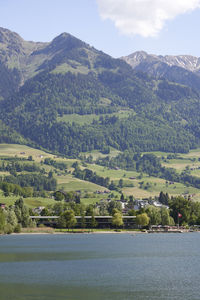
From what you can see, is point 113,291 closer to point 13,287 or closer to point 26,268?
point 13,287

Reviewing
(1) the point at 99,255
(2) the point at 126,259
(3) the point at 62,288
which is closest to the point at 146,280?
(3) the point at 62,288

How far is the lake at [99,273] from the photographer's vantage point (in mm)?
88125

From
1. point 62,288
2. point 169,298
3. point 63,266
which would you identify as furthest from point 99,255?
point 169,298

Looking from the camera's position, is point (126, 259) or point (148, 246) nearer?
point (126, 259)

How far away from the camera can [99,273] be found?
111 m

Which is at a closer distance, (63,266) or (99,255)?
(63,266)

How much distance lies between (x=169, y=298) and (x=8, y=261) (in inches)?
2311

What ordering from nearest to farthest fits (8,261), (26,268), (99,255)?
(26,268) → (8,261) → (99,255)

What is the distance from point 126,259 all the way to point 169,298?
175 feet

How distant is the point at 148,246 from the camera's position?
17788 cm

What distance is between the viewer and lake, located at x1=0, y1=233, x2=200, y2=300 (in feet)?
289

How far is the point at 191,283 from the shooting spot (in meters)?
97.6

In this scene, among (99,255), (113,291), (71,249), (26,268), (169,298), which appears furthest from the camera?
(71,249)

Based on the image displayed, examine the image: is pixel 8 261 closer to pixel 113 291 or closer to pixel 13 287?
pixel 13 287
